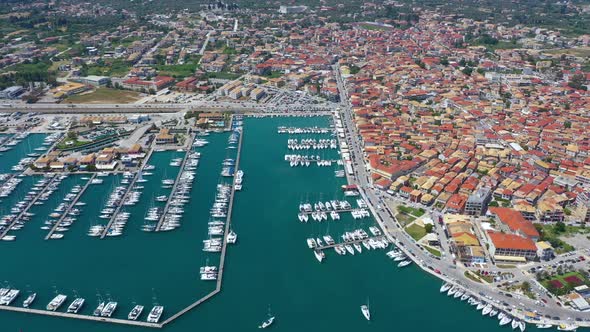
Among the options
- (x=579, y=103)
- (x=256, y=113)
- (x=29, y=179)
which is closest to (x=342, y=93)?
(x=256, y=113)

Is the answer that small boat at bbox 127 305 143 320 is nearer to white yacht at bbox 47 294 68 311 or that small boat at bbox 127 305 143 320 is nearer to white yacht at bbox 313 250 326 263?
white yacht at bbox 47 294 68 311

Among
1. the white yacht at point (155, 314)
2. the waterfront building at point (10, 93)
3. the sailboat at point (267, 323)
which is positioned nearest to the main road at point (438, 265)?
the sailboat at point (267, 323)

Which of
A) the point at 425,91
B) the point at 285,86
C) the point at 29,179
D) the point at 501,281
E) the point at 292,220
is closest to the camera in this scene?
the point at 501,281

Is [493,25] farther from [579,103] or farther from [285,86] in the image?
[285,86]

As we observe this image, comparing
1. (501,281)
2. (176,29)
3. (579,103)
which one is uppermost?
(176,29)

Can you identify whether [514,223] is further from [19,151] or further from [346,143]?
[19,151]

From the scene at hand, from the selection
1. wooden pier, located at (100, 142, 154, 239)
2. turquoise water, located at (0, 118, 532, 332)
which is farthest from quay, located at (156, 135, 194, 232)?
wooden pier, located at (100, 142, 154, 239)
